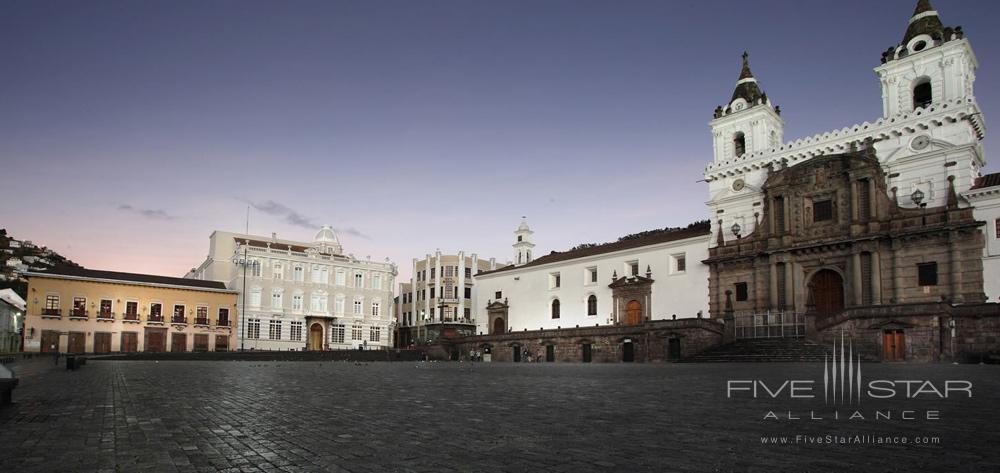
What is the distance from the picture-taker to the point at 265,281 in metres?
66.2

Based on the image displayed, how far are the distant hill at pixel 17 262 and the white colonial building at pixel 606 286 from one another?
139 ft

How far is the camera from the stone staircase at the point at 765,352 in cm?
3372

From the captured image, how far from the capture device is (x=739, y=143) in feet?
168

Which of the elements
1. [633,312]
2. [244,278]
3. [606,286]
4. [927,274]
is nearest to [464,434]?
[927,274]

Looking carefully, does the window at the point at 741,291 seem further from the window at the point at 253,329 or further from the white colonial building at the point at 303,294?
the window at the point at 253,329

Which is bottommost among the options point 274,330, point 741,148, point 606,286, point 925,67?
point 274,330

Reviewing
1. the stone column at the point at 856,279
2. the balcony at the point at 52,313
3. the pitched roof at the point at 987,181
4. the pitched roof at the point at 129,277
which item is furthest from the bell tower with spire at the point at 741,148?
the balcony at the point at 52,313

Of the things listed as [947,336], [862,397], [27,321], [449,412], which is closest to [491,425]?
[449,412]

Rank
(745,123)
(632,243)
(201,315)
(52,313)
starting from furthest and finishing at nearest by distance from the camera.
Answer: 1. (201,315)
2. (52,313)
3. (632,243)
4. (745,123)

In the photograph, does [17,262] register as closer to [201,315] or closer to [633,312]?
[201,315]

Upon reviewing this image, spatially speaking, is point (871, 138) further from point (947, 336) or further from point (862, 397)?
point (862, 397)

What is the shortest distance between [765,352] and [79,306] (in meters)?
56.0

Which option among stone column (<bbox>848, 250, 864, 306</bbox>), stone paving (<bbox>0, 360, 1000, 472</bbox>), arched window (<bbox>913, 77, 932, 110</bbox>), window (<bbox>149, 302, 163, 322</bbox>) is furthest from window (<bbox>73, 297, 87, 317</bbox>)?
arched window (<bbox>913, 77, 932, 110</bbox>)

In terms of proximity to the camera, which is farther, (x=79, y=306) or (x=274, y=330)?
(x=274, y=330)
